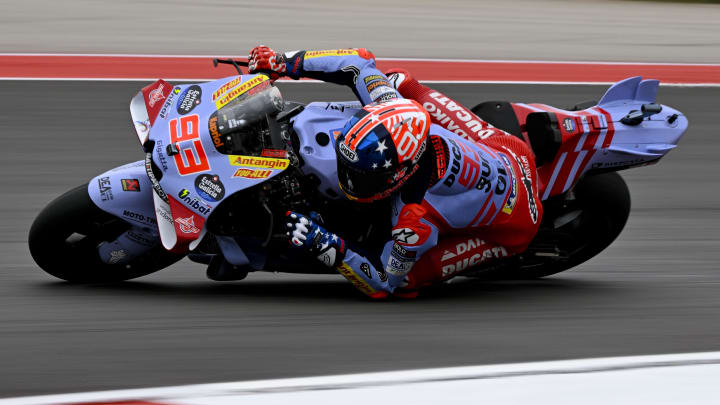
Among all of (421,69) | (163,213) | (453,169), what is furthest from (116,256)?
(421,69)

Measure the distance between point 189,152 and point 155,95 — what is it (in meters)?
0.41

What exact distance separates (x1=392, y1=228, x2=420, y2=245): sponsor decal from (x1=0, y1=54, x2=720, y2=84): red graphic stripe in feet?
19.9

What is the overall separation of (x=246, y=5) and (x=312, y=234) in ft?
39.0

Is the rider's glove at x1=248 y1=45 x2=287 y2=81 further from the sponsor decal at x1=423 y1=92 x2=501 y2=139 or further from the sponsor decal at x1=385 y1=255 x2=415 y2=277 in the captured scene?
the sponsor decal at x1=385 y1=255 x2=415 y2=277

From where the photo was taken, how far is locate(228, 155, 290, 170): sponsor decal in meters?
4.45

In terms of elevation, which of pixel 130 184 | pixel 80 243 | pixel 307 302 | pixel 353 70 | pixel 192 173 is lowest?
pixel 307 302

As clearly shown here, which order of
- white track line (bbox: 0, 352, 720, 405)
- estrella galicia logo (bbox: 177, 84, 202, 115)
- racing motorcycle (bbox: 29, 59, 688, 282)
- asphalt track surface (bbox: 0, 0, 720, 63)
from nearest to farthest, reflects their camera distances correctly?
white track line (bbox: 0, 352, 720, 405), racing motorcycle (bbox: 29, 59, 688, 282), estrella galicia logo (bbox: 177, 84, 202, 115), asphalt track surface (bbox: 0, 0, 720, 63)

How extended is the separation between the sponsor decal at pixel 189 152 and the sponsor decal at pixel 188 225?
20 cm

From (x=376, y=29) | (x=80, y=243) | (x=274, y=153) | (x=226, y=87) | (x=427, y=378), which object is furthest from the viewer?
(x=376, y=29)

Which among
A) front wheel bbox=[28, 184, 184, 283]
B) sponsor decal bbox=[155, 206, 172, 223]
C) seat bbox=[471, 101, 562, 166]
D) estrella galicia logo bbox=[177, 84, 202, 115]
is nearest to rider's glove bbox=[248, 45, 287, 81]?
estrella galicia logo bbox=[177, 84, 202, 115]

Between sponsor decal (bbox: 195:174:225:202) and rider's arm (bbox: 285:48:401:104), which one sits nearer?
sponsor decal (bbox: 195:174:225:202)

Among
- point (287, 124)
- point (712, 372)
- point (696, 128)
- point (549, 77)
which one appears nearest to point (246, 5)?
point (549, 77)

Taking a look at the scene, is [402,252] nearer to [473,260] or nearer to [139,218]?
[473,260]

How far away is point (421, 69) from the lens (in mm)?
11352
